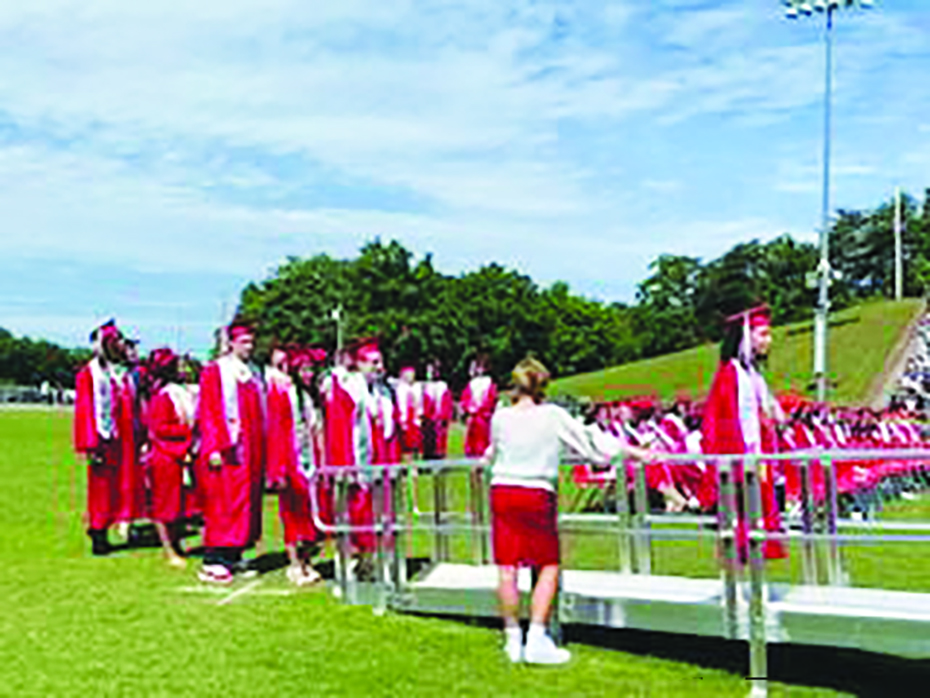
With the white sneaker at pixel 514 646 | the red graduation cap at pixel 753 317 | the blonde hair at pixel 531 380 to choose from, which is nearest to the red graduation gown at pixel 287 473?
the white sneaker at pixel 514 646

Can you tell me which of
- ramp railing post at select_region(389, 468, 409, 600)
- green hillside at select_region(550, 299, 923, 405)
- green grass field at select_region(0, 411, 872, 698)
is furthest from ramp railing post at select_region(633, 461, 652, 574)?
green hillside at select_region(550, 299, 923, 405)

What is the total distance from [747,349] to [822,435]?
9.24 m

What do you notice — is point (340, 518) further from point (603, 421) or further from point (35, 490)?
point (35, 490)

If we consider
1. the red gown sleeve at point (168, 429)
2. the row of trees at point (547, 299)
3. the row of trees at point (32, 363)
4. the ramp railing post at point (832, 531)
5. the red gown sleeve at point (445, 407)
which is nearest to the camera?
the ramp railing post at point (832, 531)

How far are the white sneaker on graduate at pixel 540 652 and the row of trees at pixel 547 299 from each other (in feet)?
183

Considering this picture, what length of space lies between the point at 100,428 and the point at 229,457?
7.09ft

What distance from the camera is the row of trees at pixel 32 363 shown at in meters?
108

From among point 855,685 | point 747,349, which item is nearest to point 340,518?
point 747,349

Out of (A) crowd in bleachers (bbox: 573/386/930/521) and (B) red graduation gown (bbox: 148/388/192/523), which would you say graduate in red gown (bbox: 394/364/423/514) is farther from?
(B) red graduation gown (bbox: 148/388/192/523)

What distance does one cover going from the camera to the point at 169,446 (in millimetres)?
12125

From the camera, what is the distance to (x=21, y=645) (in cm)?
770

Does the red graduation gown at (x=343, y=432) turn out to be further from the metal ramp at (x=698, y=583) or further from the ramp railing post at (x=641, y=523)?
the ramp railing post at (x=641, y=523)

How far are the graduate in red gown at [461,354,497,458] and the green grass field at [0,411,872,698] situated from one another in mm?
8694

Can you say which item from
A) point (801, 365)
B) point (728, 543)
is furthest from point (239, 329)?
point (801, 365)
